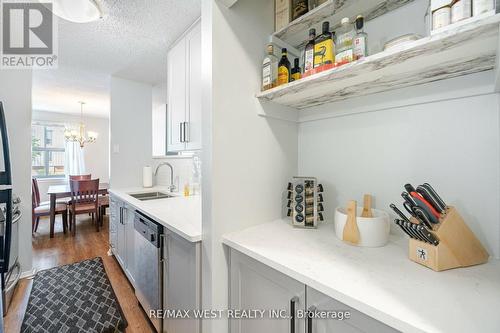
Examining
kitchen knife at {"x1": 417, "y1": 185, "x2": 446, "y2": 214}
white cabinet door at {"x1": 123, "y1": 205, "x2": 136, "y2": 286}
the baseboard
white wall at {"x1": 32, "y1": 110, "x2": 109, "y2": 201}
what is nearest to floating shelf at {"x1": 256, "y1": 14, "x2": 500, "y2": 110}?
kitchen knife at {"x1": 417, "y1": 185, "x2": 446, "y2": 214}

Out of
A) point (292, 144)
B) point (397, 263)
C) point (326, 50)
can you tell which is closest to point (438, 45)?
point (326, 50)

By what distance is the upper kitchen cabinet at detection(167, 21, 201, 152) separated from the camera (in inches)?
66.2

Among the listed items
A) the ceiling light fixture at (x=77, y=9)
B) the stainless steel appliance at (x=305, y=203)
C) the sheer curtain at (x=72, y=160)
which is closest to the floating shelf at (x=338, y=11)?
the stainless steel appliance at (x=305, y=203)

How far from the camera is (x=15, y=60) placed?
2.07m

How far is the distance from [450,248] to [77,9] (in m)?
2.33

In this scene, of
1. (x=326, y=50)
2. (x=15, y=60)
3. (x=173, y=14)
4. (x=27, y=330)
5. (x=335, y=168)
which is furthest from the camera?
(x=15, y=60)

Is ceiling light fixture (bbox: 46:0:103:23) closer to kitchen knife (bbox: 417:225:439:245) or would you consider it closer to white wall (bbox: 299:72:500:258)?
white wall (bbox: 299:72:500:258)

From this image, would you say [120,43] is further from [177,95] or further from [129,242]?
[129,242]

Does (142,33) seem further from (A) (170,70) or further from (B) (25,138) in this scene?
(B) (25,138)

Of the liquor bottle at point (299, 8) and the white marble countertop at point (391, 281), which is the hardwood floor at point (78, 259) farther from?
the liquor bottle at point (299, 8)

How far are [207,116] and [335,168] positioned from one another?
0.78 meters

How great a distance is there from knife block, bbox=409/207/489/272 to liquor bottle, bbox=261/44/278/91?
0.89m

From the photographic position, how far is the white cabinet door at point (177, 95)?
186 cm

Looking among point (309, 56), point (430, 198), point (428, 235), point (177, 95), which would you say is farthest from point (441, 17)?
point (177, 95)
